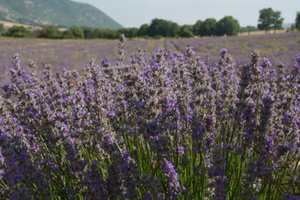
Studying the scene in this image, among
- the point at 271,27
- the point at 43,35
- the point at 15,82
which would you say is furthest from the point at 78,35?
the point at 15,82

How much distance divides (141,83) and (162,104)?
0.34 meters

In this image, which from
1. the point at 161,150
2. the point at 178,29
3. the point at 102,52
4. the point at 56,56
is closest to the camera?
the point at 161,150

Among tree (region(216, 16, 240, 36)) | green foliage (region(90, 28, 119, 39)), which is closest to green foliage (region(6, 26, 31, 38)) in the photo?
green foliage (region(90, 28, 119, 39))

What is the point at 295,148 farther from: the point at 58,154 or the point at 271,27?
the point at 271,27

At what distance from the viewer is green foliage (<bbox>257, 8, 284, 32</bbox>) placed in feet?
235

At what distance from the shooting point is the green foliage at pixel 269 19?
235 feet

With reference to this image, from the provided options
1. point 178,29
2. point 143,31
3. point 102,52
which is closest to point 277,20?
point 178,29

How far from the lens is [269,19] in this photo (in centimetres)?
7294

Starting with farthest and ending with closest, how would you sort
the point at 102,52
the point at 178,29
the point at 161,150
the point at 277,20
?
the point at 178,29 < the point at 277,20 < the point at 102,52 < the point at 161,150

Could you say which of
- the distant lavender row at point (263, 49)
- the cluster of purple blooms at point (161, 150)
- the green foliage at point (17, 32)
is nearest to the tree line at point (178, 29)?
the green foliage at point (17, 32)

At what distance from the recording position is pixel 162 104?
1847 millimetres

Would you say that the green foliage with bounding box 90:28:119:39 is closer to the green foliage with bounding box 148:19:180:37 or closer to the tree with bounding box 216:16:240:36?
the green foliage with bounding box 148:19:180:37

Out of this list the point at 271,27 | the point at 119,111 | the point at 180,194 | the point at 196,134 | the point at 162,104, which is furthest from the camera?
the point at 271,27

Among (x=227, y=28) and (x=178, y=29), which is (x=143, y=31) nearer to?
(x=178, y=29)
